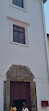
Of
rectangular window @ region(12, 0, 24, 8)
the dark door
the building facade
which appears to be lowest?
the dark door

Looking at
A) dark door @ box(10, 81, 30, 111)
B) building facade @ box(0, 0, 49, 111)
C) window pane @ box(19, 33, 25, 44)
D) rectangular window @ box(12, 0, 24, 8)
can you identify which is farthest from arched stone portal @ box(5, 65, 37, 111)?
rectangular window @ box(12, 0, 24, 8)

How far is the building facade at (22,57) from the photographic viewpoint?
1176 centimetres

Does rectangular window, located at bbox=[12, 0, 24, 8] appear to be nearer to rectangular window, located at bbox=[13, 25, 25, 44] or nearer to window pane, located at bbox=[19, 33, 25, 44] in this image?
rectangular window, located at bbox=[13, 25, 25, 44]

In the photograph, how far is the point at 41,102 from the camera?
12.6 meters

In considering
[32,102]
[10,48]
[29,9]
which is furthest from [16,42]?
[32,102]

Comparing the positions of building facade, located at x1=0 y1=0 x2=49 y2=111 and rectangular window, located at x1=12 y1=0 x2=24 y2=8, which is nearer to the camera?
building facade, located at x1=0 y1=0 x2=49 y2=111

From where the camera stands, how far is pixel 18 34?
13250mm

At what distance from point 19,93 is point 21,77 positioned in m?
1.01

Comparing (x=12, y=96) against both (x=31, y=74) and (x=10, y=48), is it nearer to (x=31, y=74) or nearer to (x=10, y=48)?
(x=31, y=74)

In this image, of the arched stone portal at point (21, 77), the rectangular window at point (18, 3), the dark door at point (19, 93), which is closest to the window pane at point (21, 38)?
the arched stone portal at point (21, 77)

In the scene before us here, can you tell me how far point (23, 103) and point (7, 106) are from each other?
141 cm

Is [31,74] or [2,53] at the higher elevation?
[2,53]

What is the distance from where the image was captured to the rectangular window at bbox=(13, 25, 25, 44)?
513 inches

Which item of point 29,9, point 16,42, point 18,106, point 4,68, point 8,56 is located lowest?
point 18,106
